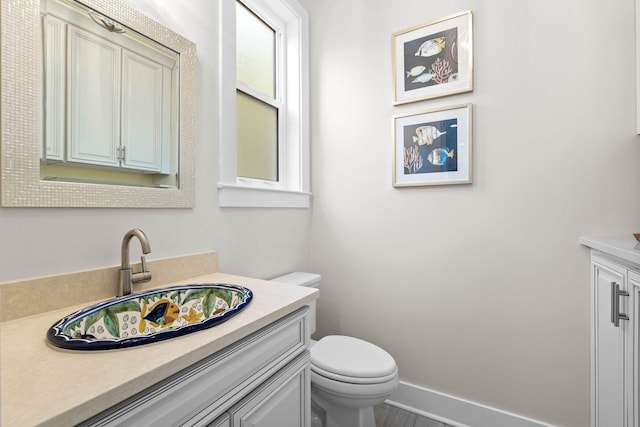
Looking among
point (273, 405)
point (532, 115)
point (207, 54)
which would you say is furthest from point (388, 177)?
point (273, 405)

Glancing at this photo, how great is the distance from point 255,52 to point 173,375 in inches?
71.5

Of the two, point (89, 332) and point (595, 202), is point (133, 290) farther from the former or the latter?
point (595, 202)

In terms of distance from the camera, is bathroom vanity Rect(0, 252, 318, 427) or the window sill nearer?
bathroom vanity Rect(0, 252, 318, 427)

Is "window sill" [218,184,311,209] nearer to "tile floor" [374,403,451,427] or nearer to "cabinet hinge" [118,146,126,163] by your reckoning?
"cabinet hinge" [118,146,126,163]

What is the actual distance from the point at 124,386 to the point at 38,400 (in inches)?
4.2

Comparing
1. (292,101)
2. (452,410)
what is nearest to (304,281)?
(452,410)

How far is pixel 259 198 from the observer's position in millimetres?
1582

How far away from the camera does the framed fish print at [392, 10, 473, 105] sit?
5.02 feet

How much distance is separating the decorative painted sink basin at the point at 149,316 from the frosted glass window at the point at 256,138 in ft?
2.68

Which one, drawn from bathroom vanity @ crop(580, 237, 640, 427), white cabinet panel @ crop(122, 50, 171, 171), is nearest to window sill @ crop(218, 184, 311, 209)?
white cabinet panel @ crop(122, 50, 171, 171)

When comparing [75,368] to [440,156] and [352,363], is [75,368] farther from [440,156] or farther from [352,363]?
[440,156]

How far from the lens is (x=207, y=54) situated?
1.30 meters

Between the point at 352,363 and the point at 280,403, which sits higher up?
the point at 280,403

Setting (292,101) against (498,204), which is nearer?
(498,204)
